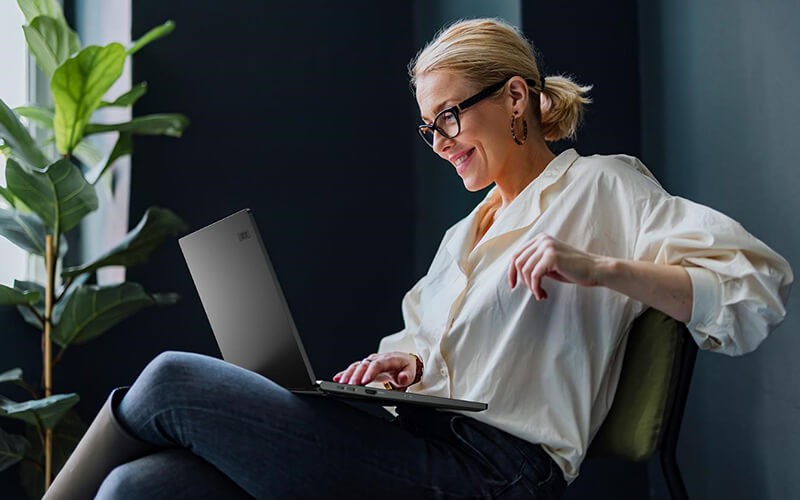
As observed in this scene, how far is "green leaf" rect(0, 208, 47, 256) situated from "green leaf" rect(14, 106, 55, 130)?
0.94ft

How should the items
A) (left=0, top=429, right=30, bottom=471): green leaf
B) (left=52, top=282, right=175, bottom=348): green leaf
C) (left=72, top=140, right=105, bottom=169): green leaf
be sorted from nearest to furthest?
(left=0, top=429, right=30, bottom=471): green leaf → (left=52, top=282, right=175, bottom=348): green leaf → (left=72, top=140, right=105, bottom=169): green leaf

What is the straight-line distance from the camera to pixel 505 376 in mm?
1314

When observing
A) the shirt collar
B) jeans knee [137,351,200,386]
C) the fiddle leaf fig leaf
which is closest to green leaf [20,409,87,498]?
the fiddle leaf fig leaf

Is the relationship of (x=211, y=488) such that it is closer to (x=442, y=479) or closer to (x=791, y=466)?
(x=442, y=479)

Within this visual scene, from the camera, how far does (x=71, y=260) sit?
2.60m

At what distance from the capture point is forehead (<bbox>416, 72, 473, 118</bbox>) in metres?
1.53

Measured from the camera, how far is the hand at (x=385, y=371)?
4.99 feet

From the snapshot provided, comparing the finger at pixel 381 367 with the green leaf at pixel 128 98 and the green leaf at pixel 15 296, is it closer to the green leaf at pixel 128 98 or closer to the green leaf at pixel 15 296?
the green leaf at pixel 15 296

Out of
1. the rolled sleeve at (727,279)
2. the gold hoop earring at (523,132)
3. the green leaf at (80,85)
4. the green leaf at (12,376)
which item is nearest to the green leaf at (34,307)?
the green leaf at (12,376)

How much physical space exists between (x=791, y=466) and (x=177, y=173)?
175 cm

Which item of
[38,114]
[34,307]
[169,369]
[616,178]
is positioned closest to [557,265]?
[616,178]

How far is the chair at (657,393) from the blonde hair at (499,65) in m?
0.45

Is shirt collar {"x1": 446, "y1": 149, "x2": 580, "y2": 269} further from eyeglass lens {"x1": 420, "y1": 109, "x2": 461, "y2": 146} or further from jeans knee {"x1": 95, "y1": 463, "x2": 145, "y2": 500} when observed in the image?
jeans knee {"x1": 95, "y1": 463, "x2": 145, "y2": 500}

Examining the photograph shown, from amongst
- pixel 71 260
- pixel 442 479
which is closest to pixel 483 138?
pixel 442 479
